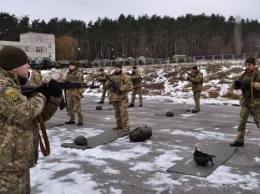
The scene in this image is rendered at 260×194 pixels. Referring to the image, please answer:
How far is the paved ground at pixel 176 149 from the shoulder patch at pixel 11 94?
8.60 feet

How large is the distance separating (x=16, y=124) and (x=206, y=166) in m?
4.02

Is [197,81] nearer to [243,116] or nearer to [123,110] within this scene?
[123,110]

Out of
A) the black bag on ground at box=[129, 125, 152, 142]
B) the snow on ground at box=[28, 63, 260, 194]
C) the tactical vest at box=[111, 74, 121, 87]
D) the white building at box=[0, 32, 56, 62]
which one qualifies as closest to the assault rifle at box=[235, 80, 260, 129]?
the snow on ground at box=[28, 63, 260, 194]

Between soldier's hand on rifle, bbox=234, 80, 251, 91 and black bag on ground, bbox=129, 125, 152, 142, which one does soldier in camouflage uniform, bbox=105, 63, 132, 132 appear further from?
soldier's hand on rifle, bbox=234, 80, 251, 91

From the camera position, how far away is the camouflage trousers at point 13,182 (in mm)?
2744

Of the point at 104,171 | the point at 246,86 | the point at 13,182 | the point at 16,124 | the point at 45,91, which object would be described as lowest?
the point at 104,171

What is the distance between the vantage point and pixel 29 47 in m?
73.8

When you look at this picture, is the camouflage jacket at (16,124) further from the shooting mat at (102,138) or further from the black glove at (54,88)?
the shooting mat at (102,138)

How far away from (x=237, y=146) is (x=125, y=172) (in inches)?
120

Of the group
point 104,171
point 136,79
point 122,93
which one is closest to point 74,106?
point 122,93

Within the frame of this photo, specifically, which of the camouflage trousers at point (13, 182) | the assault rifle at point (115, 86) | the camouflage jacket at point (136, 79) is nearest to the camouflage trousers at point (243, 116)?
the assault rifle at point (115, 86)

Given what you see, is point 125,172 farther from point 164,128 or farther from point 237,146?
point 164,128

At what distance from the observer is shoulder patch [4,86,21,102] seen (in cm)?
258

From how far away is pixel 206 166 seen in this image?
19.2 feet
